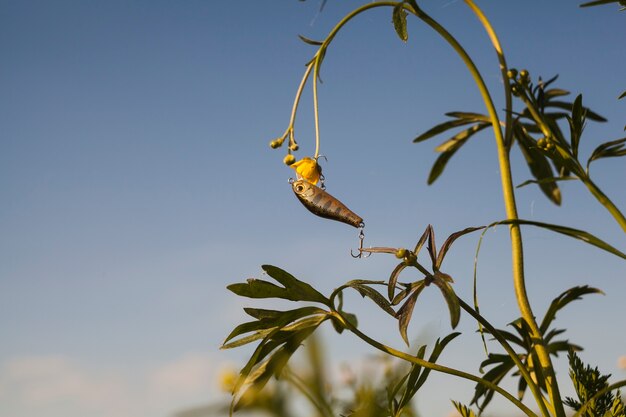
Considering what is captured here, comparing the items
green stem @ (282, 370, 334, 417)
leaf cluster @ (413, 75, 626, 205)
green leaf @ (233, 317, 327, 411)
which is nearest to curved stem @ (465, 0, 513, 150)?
leaf cluster @ (413, 75, 626, 205)

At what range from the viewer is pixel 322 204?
51.6 inches

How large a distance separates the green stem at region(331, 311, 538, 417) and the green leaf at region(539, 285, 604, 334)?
6.8 inches

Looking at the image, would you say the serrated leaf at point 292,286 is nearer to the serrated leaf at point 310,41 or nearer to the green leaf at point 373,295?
the green leaf at point 373,295

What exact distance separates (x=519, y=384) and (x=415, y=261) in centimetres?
49

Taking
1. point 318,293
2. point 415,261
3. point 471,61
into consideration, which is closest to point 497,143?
point 471,61

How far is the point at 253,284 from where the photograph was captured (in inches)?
48.7

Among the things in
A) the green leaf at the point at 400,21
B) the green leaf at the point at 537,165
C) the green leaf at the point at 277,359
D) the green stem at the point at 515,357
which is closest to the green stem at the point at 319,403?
→ the green stem at the point at 515,357

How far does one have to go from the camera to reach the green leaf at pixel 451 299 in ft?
3.09

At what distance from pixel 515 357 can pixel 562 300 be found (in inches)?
7.5

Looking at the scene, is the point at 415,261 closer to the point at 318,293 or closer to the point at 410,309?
the point at 410,309

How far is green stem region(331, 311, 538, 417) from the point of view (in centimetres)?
103

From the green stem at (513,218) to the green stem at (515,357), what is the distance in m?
0.03

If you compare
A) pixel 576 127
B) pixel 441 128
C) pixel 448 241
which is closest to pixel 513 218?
pixel 448 241

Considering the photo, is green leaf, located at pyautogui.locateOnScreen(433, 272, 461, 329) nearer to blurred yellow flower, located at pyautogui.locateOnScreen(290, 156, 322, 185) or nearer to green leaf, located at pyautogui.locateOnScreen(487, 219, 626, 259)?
green leaf, located at pyautogui.locateOnScreen(487, 219, 626, 259)
